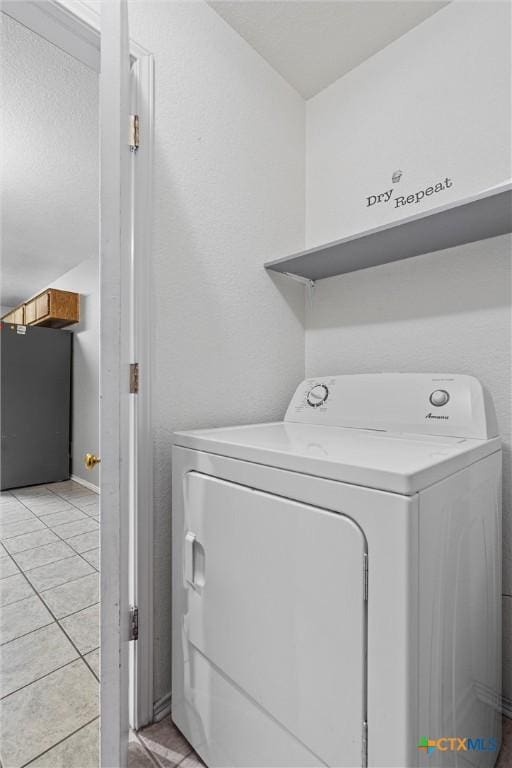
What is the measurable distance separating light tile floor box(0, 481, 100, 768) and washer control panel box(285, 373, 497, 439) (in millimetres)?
1302

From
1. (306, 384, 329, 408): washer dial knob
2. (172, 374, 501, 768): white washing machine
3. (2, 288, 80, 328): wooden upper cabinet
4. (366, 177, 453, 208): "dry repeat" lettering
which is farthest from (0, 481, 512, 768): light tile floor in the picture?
(2, 288, 80, 328): wooden upper cabinet

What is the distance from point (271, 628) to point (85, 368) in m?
4.39

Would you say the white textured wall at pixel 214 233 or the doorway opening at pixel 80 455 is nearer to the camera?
the doorway opening at pixel 80 455

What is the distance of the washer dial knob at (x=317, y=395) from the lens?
61.7 inches

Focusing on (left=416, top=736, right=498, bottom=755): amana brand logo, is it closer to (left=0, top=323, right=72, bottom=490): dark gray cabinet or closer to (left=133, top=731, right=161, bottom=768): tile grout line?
(left=133, top=731, right=161, bottom=768): tile grout line

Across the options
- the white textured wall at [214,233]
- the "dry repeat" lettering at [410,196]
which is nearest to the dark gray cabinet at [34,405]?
the white textured wall at [214,233]

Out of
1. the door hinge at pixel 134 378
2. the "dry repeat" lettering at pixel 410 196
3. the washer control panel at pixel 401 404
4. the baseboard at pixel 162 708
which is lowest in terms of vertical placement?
the baseboard at pixel 162 708

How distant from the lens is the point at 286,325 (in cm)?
181

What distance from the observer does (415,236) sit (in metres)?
1.35

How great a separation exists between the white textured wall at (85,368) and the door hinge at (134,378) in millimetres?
3385

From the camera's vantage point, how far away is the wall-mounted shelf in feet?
3.70

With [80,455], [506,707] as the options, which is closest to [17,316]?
[80,455]

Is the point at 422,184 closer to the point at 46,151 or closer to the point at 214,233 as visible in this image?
the point at 214,233

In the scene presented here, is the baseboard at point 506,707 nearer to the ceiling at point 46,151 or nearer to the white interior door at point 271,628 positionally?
the white interior door at point 271,628
